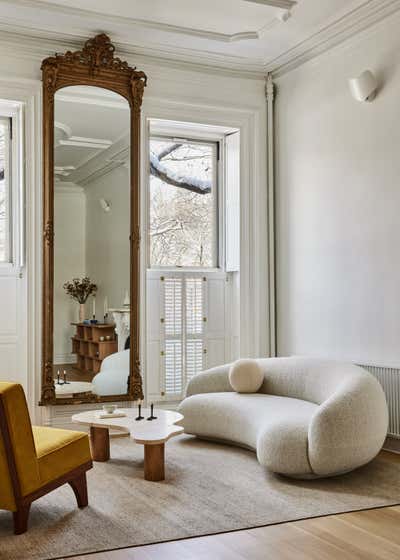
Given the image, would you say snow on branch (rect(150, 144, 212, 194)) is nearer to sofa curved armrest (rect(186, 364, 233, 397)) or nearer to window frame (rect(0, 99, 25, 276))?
window frame (rect(0, 99, 25, 276))

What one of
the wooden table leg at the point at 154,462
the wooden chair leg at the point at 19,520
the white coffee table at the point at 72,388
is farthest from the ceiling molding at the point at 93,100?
the wooden chair leg at the point at 19,520

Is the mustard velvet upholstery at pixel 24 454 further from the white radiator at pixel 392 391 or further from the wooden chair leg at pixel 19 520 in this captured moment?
the white radiator at pixel 392 391

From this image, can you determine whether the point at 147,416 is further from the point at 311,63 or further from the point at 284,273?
the point at 311,63

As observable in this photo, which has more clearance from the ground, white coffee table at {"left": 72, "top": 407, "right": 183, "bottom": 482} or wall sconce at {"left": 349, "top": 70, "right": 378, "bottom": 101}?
wall sconce at {"left": 349, "top": 70, "right": 378, "bottom": 101}

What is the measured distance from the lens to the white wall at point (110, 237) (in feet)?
17.5

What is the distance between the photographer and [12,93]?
5.23 m

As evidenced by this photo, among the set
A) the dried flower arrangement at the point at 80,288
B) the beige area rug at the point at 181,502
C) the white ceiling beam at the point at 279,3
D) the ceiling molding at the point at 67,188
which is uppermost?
the white ceiling beam at the point at 279,3

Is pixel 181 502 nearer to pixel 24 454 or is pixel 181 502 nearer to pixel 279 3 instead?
pixel 24 454

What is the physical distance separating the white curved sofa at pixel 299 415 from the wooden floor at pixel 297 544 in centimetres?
58

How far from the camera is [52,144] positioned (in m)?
5.29

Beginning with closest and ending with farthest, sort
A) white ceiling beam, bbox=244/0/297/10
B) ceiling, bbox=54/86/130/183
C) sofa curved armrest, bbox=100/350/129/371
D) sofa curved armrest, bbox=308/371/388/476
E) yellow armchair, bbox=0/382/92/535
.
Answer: yellow armchair, bbox=0/382/92/535 → sofa curved armrest, bbox=308/371/388/476 → white ceiling beam, bbox=244/0/297/10 → ceiling, bbox=54/86/130/183 → sofa curved armrest, bbox=100/350/129/371

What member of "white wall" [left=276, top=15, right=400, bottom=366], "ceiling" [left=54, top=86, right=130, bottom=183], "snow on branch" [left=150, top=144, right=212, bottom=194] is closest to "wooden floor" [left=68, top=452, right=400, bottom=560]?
"white wall" [left=276, top=15, right=400, bottom=366]

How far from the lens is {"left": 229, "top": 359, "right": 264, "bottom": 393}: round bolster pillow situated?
5102mm

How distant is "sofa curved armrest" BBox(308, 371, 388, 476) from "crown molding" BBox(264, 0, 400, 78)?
102 inches
